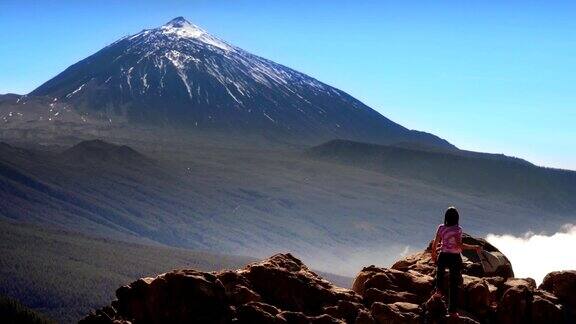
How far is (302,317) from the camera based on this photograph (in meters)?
25.0

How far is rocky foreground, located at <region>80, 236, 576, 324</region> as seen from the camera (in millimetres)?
25062

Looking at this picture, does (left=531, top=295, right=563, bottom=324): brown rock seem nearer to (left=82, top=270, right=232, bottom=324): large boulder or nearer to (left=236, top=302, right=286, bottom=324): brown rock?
(left=236, top=302, right=286, bottom=324): brown rock

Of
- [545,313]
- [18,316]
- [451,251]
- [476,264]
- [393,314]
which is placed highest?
[451,251]

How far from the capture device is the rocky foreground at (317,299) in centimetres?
2506

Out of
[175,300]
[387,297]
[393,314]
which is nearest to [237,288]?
[175,300]

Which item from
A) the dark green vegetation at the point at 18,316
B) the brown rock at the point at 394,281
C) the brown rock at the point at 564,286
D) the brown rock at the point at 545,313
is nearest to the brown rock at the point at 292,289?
the brown rock at the point at 394,281

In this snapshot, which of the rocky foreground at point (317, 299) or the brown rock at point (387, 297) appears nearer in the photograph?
the rocky foreground at point (317, 299)

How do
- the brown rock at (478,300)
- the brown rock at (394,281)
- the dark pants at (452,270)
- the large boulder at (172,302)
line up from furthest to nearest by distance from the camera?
the brown rock at (394,281), the brown rock at (478,300), the large boulder at (172,302), the dark pants at (452,270)

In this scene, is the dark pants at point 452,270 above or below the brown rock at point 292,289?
Answer: above

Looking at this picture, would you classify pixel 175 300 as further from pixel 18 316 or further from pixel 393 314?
pixel 18 316

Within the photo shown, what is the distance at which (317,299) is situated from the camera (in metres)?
27.1

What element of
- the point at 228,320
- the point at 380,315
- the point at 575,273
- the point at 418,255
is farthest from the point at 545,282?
the point at 228,320

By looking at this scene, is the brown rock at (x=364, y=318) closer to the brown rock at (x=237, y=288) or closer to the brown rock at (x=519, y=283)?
→ the brown rock at (x=237, y=288)

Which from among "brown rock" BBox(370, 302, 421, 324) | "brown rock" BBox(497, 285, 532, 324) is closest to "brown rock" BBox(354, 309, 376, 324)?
"brown rock" BBox(370, 302, 421, 324)
